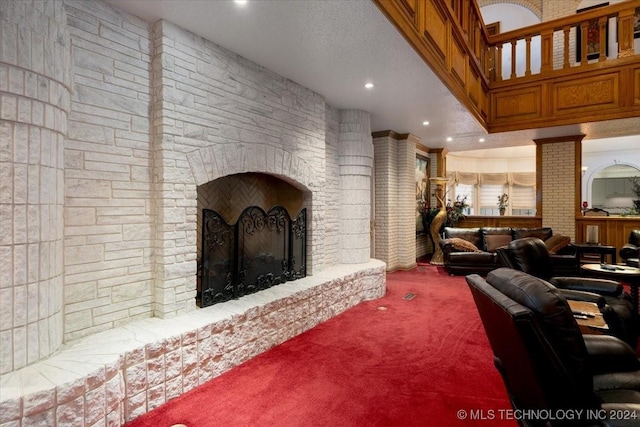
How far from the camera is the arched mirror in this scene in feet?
33.7

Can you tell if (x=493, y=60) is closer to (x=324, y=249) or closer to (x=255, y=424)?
(x=324, y=249)

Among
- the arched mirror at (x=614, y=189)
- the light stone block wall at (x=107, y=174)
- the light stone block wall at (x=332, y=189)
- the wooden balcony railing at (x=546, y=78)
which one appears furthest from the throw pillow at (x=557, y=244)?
the arched mirror at (x=614, y=189)

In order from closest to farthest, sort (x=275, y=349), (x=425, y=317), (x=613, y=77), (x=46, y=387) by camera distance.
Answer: (x=46, y=387) → (x=275, y=349) → (x=425, y=317) → (x=613, y=77)

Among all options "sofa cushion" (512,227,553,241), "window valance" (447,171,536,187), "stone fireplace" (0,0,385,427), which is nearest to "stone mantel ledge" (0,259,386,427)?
"stone fireplace" (0,0,385,427)

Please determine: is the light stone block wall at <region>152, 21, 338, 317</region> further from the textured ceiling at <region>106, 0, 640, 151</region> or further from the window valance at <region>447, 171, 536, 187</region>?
the window valance at <region>447, 171, 536, 187</region>

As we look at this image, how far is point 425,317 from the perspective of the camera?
3996 millimetres

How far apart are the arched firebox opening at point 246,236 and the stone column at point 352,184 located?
0.88 metres

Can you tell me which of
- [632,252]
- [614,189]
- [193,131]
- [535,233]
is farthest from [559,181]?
[193,131]

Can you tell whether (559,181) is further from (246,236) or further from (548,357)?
(548,357)

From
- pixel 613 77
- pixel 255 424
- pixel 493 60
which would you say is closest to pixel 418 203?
pixel 493 60

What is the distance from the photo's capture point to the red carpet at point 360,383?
2.12m

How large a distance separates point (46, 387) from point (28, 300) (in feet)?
1.53

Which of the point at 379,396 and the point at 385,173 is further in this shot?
the point at 385,173

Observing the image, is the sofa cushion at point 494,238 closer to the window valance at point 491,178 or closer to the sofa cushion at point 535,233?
the sofa cushion at point 535,233
